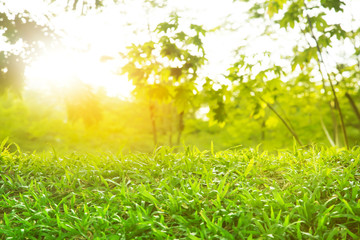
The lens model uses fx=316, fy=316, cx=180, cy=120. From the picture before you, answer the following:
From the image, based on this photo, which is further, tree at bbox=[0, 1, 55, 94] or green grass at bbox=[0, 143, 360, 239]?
tree at bbox=[0, 1, 55, 94]

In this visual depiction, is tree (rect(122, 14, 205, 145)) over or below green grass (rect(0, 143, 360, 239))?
over

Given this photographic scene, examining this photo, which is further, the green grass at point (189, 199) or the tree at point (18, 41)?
the tree at point (18, 41)

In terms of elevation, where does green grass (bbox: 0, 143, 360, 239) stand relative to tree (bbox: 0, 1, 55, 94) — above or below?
below

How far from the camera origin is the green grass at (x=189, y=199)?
279cm

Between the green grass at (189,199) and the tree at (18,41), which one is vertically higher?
the tree at (18,41)

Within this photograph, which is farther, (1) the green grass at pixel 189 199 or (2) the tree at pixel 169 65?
(2) the tree at pixel 169 65

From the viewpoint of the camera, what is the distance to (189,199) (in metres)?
3.20

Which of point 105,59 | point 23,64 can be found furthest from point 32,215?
point 105,59

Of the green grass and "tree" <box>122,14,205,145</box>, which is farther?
"tree" <box>122,14,205,145</box>

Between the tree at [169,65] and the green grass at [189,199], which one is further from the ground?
the tree at [169,65]

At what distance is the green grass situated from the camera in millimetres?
2787

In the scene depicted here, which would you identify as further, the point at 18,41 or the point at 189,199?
the point at 18,41

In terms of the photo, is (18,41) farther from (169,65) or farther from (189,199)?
(189,199)

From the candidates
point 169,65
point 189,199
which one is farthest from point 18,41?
point 189,199
